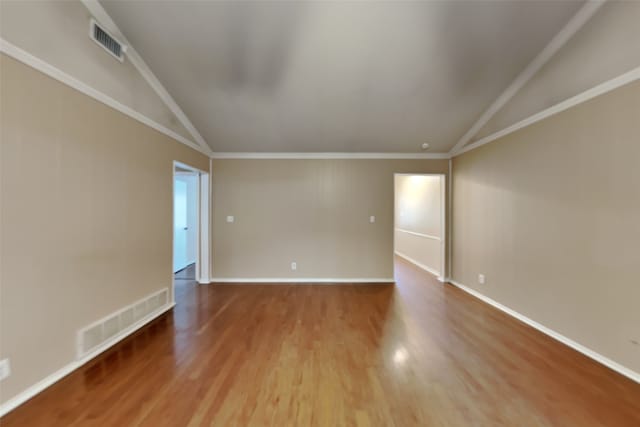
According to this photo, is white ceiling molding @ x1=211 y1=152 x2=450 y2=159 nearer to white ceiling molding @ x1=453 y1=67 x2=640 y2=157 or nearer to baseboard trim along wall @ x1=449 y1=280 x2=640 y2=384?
white ceiling molding @ x1=453 y1=67 x2=640 y2=157

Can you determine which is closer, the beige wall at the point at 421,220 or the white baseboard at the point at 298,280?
the white baseboard at the point at 298,280

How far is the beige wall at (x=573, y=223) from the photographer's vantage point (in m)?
2.00

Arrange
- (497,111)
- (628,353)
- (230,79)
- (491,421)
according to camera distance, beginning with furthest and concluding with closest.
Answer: (497,111) → (230,79) → (628,353) → (491,421)

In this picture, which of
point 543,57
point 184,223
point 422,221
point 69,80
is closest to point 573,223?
Result: point 543,57

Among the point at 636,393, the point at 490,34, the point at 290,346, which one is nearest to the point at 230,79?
the point at 490,34

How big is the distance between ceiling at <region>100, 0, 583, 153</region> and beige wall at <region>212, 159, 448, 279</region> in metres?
0.93

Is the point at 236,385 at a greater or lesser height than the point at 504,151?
lesser

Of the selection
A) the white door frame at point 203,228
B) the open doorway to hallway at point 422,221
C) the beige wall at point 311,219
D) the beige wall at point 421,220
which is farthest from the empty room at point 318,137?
the beige wall at point 421,220

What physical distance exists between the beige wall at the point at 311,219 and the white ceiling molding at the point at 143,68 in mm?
1101

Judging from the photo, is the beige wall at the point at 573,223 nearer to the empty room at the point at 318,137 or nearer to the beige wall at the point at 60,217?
the empty room at the point at 318,137

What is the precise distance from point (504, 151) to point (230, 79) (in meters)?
3.60

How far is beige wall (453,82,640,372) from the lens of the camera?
6.55 ft

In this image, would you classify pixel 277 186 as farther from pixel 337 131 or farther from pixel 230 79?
pixel 230 79

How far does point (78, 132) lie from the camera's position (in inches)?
80.6
